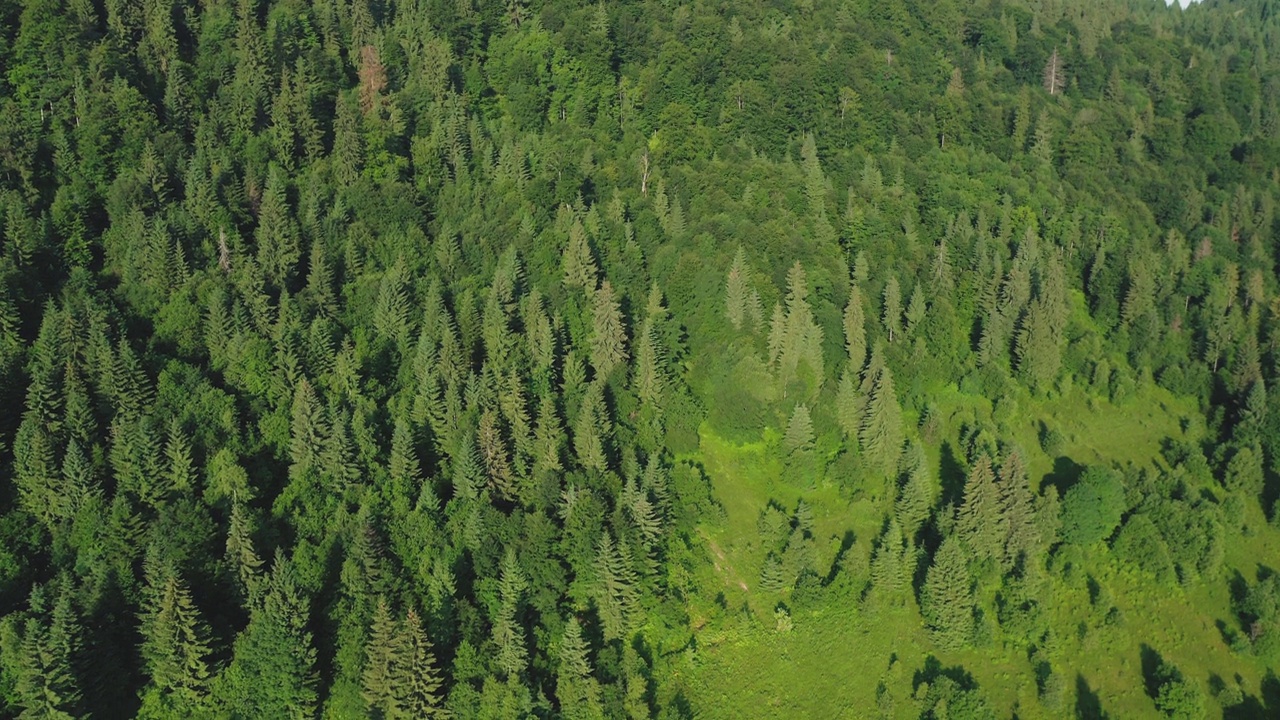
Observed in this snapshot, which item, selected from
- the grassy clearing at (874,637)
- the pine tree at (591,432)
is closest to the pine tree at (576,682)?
the grassy clearing at (874,637)

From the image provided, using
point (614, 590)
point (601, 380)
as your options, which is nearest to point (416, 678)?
point (614, 590)

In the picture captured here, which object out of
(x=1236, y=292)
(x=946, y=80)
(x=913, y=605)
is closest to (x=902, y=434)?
(x=913, y=605)

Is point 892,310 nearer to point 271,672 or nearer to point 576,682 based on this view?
point 576,682

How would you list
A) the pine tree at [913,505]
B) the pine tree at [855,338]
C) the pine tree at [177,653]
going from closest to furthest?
1. the pine tree at [177,653]
2. the pine tree at [913,505]
3. the pine tree at [855,338]

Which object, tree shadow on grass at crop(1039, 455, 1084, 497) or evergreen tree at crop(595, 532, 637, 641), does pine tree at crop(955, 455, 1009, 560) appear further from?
evergreen tree at crop(595, 532, 637, 641)

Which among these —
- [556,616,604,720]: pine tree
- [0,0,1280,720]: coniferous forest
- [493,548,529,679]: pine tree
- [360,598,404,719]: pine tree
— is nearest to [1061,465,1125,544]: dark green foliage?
[0,0,1280,720]: coniferous forest

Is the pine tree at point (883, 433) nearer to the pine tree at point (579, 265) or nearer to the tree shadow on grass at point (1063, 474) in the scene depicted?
the tree shadow on grass at point (1063, 474)

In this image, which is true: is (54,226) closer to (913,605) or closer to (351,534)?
(351,534)
